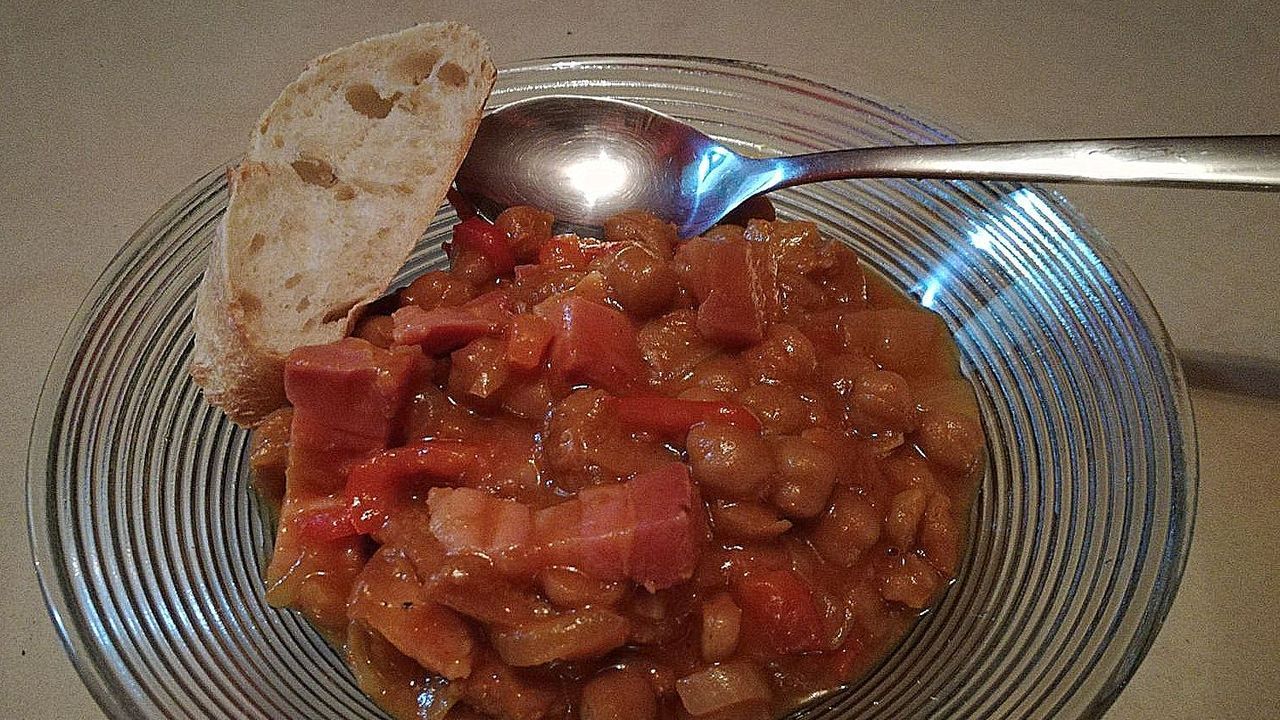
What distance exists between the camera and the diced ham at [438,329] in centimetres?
232

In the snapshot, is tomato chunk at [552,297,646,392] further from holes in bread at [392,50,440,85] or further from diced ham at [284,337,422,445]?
holes in bread at [392,50,440,85]

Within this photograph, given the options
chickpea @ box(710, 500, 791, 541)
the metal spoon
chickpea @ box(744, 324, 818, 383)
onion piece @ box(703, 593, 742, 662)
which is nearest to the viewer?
onion piece @ box(703, 593, 742, 662)

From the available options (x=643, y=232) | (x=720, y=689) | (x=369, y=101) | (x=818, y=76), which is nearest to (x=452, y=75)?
(x=369, y=101)

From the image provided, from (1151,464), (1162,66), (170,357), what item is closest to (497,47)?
(170,357)

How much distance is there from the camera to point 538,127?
2961 mm

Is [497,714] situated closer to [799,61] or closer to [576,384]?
[576,384]

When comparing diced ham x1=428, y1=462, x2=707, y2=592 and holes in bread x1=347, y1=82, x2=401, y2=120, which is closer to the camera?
diced ham x1=428, y1=462, x2=707, y2=592

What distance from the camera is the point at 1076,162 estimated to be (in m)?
2.38

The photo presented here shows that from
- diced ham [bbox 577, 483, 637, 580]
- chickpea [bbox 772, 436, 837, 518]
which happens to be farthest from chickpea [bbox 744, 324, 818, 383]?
diced ham [bbox 577, 483, 637, 580]

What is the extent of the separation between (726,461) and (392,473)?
0.77 m

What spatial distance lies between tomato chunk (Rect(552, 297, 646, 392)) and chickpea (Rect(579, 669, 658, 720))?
667mm

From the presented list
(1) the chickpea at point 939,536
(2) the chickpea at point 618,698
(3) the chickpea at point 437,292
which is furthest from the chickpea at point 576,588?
(3) the chickpea at point 437,292

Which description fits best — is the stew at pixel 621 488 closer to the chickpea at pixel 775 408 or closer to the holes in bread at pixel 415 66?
the chickpea at pixel 775 408

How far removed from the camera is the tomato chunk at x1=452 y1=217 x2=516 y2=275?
2.68m
